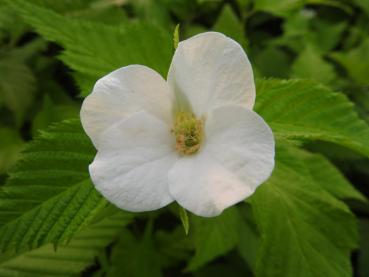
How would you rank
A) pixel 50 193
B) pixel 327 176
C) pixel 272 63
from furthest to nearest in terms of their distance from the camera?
pixel 272 63, pixel 327 176, pixel 50 193

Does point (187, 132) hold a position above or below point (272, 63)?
above

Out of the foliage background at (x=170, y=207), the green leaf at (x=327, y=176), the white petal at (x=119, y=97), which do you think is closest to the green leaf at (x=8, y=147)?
the foliage background at (x=170, y=207)

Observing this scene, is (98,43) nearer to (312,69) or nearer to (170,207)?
(170,207)

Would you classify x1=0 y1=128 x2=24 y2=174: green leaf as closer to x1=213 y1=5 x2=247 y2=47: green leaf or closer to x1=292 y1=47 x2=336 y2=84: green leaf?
x1=213 y1=5 x2=247 y2=47: green leaf

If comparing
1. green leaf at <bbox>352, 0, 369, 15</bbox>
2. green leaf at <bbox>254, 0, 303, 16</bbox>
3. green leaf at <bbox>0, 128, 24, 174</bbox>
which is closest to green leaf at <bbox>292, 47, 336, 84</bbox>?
green leaf at <bbox>254, 0, 303, 16</bbox>

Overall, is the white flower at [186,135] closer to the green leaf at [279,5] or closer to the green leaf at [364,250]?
the green leaf at [279,5]

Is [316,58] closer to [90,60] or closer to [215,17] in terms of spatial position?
[215,17]

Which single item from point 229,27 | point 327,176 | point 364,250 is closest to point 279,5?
point 229,27

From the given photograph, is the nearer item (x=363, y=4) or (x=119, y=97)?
(x=119, y=97)
